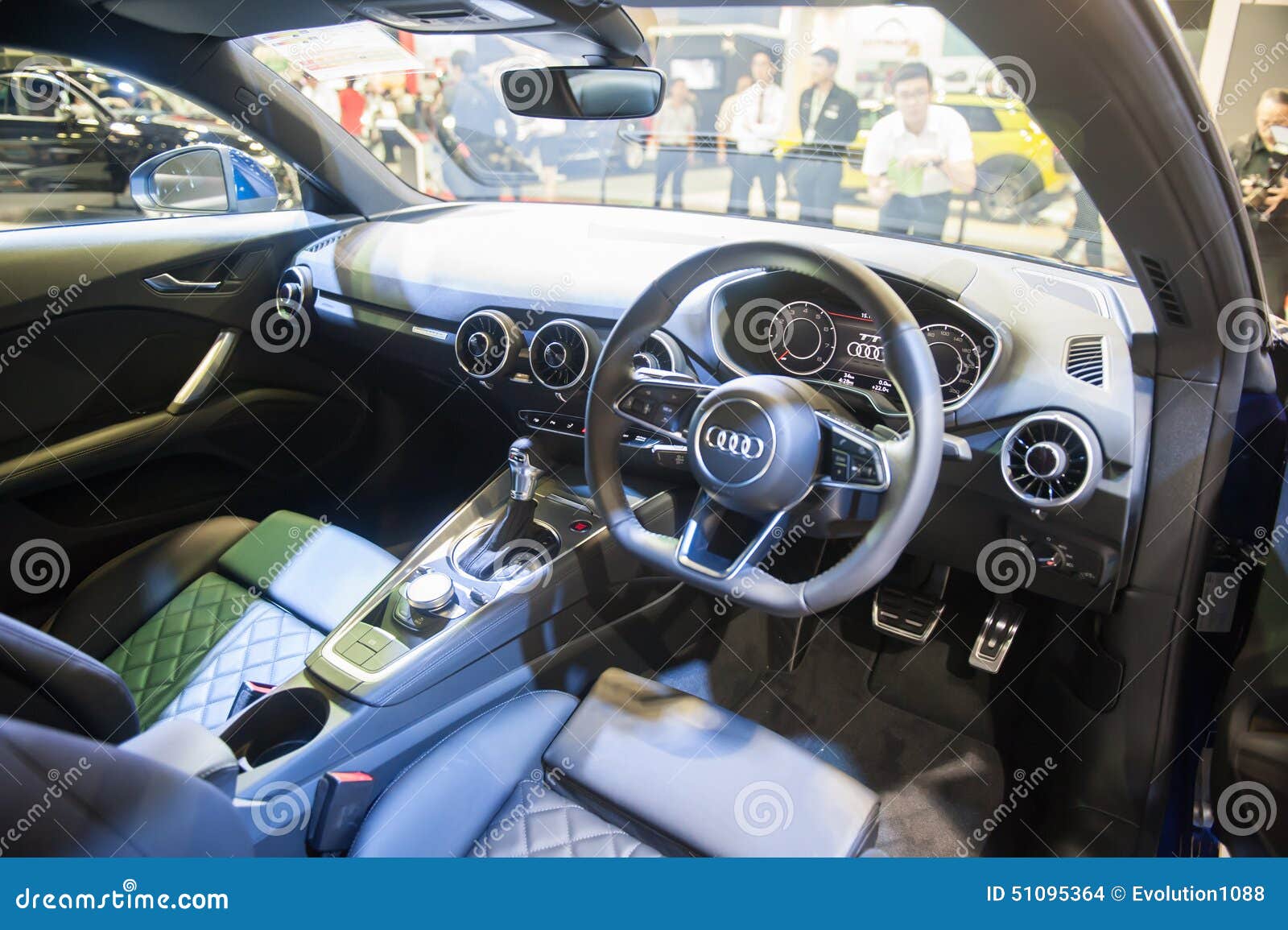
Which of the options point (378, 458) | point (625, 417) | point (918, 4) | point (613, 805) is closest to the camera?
point (918, 4)

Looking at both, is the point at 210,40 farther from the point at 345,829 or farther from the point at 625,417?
the point at 345,829

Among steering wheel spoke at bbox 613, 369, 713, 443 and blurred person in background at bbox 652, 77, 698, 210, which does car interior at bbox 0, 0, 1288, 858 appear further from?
blurred person in background at bbox 652, 77, 698, 210

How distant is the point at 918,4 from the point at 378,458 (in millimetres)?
2099

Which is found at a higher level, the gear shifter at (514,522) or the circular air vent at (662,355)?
the circular air vent at (662,355)

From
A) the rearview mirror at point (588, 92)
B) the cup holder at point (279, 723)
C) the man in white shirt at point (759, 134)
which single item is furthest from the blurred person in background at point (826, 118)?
the cup holder at point (279, 723)

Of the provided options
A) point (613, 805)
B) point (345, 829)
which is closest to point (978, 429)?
point (613, 805)

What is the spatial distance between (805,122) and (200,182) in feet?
8.67

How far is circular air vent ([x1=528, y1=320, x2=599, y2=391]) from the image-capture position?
189 cm

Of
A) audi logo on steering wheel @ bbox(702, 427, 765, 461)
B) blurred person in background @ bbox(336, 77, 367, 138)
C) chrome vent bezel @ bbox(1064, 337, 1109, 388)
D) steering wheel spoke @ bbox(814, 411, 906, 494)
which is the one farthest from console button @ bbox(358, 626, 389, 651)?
blurred person in background @ bbox(336, 77, 367, 138)

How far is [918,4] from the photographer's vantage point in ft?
3.55

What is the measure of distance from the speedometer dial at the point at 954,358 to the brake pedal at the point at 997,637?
589 millimetres

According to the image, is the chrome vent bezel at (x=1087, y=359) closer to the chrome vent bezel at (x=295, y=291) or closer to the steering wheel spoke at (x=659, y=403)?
Answer: the steering wheel spoke at (x=659, y=403)

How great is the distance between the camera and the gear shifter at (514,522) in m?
1.85

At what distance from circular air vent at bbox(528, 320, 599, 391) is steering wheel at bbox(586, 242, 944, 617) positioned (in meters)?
0.45
